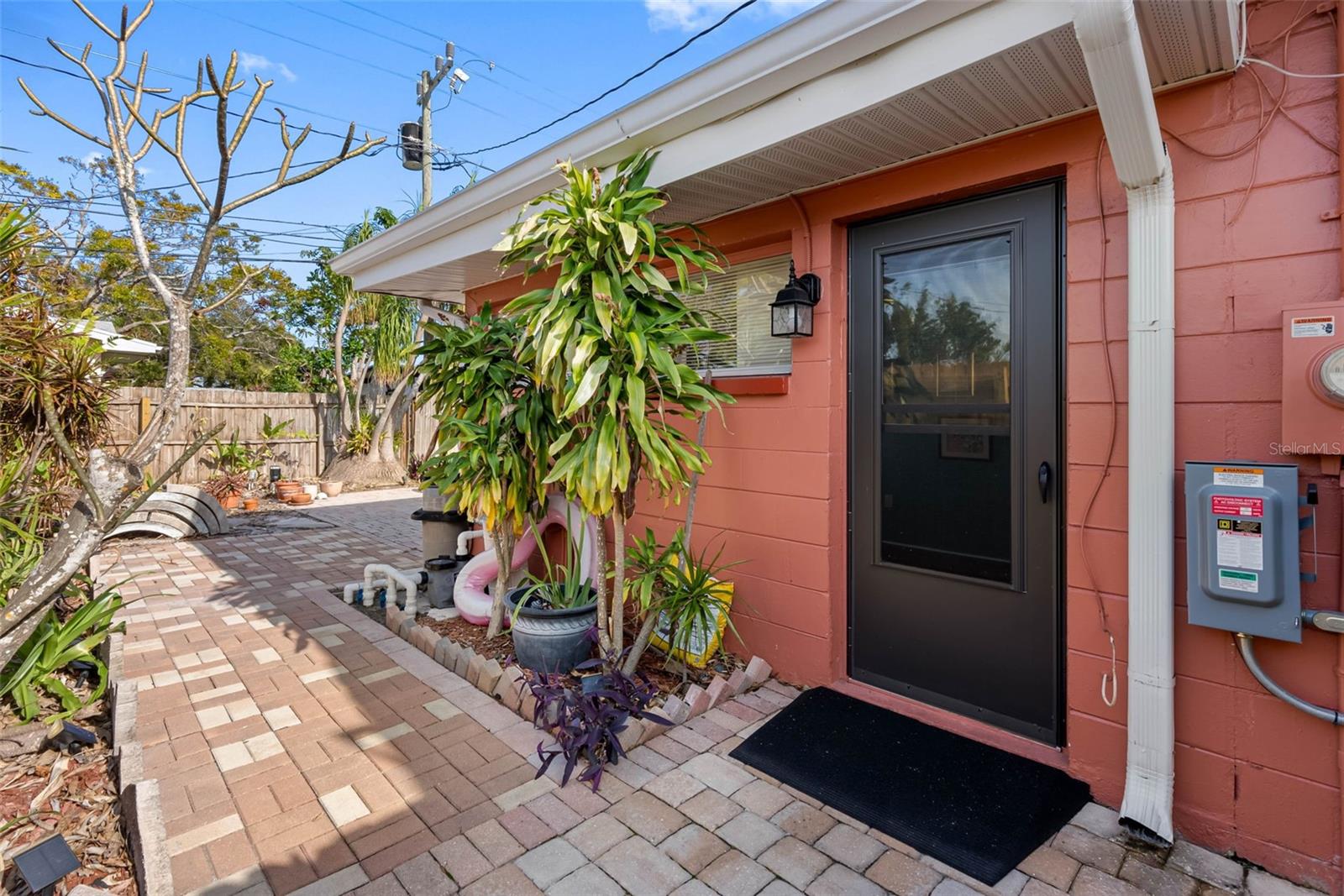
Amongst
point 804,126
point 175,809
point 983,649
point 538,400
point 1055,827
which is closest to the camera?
point 1055,827

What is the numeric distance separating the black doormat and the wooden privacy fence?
8.27 metres

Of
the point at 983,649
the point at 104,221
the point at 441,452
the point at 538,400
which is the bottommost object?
the point at 983,649

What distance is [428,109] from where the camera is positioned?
12.2 meters

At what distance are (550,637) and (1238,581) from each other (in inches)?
102

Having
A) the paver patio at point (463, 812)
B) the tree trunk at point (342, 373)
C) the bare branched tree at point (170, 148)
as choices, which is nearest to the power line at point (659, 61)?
the bare branched tree at point (170, 148)

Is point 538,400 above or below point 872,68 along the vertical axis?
below

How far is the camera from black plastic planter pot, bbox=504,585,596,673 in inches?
122

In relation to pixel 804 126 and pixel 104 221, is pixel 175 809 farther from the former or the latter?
pixel 104 221

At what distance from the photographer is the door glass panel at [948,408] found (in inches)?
100

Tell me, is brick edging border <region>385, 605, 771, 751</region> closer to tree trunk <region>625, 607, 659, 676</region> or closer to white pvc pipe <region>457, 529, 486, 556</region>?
tree trunk <region>625, 607, 659, 676</region>

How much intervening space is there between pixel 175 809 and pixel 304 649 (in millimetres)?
1583

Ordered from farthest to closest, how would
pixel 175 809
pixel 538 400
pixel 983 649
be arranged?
pixel 538 400
pixel 983 649
pixel 175 809

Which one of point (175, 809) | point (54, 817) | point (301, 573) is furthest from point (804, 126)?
point (301, 573)

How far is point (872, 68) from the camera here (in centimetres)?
212
